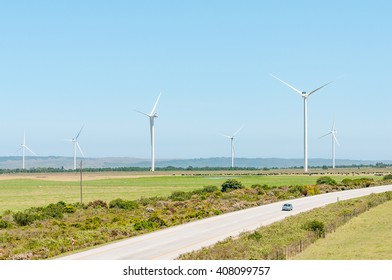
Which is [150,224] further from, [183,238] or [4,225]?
[4,225]

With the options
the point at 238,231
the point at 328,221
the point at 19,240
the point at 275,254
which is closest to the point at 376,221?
the point at 328,221

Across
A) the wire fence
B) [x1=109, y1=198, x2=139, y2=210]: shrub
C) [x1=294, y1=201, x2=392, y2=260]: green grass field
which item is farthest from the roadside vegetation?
[x1=294, y1=201, x2=392, y2=260]: green grass field

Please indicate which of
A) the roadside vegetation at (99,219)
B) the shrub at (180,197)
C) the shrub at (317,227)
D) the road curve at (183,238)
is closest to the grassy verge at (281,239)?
the shrub at (317,227)

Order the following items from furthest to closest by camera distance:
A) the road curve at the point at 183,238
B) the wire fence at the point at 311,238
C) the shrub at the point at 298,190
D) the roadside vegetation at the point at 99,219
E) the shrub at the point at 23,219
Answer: the shrub at the point at 298,190 < the shrub at the point at 23,219 < the roadside vegetation at the point at 99,219 < the road curve at the point at 183,238 < the wire fence at the point at 311,238

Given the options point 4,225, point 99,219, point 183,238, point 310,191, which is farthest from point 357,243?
point 310,191

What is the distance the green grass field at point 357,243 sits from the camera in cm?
4968

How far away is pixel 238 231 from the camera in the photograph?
2591 inches

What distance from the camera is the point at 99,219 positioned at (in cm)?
7738

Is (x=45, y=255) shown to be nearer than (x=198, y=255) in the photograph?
No

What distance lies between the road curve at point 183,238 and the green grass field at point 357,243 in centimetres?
891

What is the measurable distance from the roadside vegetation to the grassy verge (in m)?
1.04

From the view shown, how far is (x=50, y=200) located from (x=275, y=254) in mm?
78463

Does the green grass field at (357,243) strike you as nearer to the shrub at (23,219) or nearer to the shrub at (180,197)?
the shrub at (23,219)

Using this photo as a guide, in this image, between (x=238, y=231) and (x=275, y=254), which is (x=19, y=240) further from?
(x=275, y=254)
